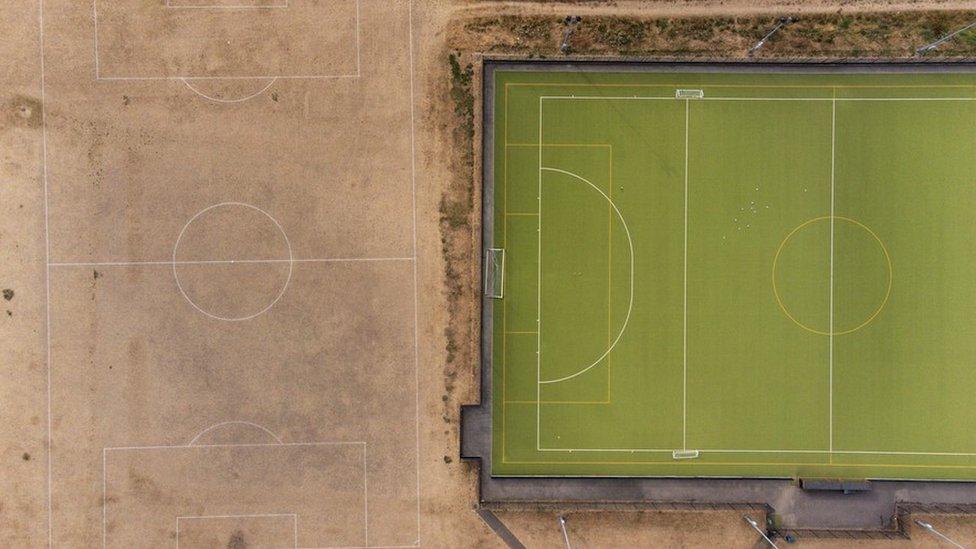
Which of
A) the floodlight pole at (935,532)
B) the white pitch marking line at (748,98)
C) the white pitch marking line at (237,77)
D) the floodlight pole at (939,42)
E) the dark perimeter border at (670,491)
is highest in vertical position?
the floodlight pole at (939,42)

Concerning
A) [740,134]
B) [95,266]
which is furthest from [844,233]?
[95,266]

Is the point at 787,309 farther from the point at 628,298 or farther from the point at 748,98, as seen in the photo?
the point at 748,98

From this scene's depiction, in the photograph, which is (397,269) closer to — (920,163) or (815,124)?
(815,124)

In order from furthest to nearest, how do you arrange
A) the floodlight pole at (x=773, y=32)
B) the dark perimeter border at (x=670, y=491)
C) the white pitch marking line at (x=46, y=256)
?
the dark perimeter border at (x=670, y=491) → the white pitch marking line at (x=46, y=256) → the floodlight pole at (x=773, y=32)

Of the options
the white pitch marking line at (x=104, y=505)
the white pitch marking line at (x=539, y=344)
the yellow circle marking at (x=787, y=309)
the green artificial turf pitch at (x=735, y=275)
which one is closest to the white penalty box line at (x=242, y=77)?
the green artificial turf pitch at (x=735, y=275)

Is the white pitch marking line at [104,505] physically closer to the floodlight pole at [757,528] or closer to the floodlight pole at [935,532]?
the floodlight pole at [757,528]

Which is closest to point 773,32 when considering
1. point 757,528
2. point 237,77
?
point 757,528
